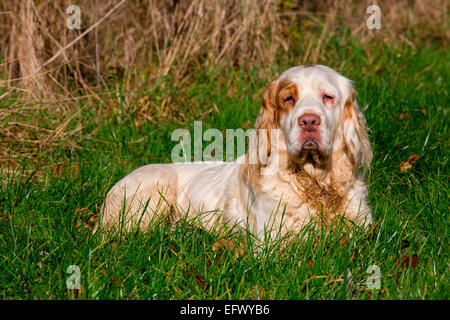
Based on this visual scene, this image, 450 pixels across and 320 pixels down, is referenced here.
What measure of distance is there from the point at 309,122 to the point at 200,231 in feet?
2.79

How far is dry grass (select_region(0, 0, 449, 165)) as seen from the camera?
16.4ft

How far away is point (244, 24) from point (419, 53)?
3049 millimetres

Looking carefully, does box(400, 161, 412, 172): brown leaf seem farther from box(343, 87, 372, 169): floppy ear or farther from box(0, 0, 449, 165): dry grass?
box(0, 0, 449, 165): dry grass

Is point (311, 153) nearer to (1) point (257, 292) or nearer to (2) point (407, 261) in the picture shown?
(2) point (407, 261)

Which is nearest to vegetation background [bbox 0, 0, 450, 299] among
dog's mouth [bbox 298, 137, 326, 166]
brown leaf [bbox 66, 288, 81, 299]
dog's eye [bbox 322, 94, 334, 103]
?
brown leaf [bbox 66, 288, 81, 299]

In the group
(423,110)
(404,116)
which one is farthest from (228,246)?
(423,110)

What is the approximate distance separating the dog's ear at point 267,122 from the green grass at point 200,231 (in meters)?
0.58

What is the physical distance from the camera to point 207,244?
2732 millimetres

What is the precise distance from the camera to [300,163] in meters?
3.02

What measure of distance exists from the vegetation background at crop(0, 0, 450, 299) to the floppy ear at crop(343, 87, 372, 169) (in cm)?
31
